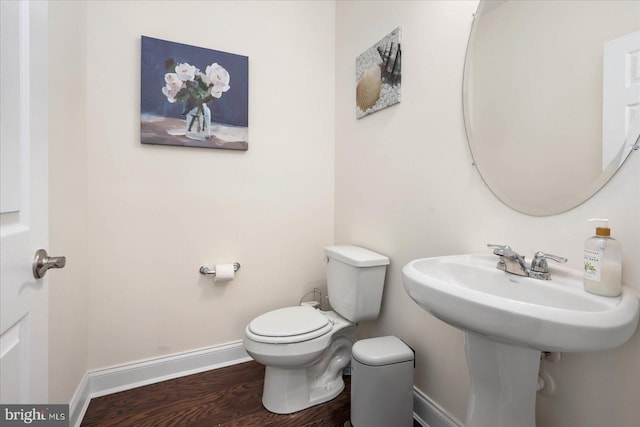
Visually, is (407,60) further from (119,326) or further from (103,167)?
(119,326)

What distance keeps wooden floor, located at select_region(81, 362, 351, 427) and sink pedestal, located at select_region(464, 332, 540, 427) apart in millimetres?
747

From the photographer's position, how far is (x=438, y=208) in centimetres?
126

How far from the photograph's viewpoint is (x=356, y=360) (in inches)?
48.8

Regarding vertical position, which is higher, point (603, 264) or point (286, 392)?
point (603, 264)

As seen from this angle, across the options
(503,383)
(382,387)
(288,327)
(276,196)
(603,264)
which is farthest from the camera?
(276,196)

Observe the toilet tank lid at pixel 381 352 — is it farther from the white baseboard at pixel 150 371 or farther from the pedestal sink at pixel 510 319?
the white baseboard at pixel 150 371

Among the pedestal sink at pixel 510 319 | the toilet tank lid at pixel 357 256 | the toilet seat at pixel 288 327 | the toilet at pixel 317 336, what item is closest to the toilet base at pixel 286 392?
the toilet at pixel 317 336

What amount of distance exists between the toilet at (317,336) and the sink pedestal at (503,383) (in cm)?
68

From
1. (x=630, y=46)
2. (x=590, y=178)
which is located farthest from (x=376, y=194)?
(x=630, y=46)

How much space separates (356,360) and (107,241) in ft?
4.69

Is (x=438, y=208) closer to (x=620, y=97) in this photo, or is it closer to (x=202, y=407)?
(x=620, y=97)

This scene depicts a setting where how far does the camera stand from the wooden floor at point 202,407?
1.36 meters

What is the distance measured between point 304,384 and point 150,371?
0.92m

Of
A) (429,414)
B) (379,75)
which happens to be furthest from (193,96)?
(429,414)
